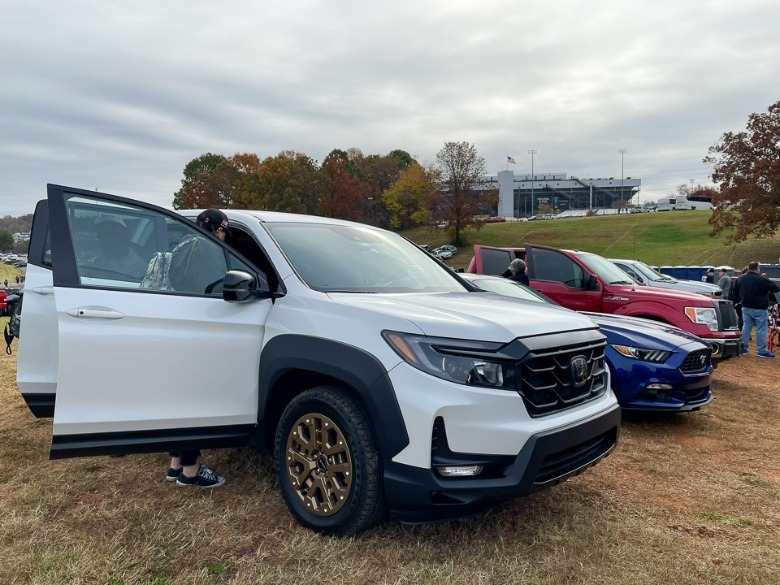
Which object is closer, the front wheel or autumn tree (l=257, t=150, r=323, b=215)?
the front wheel

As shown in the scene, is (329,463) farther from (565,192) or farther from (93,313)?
(565,192)

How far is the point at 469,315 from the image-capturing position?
3021 millimetres

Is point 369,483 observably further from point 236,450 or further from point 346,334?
point 236,450

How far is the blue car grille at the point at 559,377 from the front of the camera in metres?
2.89

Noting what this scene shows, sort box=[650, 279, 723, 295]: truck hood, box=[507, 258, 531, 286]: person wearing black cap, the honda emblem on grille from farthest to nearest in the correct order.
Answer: box=[650, 279, 723, 295]: truck hood → box=[507, 258, 531, 286]: person wearing black cap → the honda emblem on grille

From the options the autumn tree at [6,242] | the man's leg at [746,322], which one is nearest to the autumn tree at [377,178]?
the autumn tree at [6,242]

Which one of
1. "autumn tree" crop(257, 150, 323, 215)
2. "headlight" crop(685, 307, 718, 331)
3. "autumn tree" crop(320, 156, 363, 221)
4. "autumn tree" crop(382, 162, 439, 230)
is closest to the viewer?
"headlight" crop(685, 307, 718, 331)

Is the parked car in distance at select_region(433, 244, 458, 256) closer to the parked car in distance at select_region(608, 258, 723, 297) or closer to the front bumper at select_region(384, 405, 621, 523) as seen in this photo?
the parked car in distance at select_region(608, 258, 723, 297)

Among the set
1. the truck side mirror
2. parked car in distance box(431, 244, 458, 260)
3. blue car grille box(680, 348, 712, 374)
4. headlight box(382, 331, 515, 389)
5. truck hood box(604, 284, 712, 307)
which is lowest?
blue car grille box(680, 348, 712, 374)

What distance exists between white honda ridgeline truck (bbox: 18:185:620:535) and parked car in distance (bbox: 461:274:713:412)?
208 cm

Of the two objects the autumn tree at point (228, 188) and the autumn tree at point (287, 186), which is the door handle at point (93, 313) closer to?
the autumn tree at point (287, 186)

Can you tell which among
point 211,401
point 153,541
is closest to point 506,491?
point 211,401

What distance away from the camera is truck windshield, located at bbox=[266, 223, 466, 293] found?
11.8ft

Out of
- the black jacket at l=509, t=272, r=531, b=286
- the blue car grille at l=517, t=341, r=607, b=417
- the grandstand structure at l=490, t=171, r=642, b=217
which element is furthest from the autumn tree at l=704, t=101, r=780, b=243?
the grandstand structure at l=490, t=171, r=642, b=217
